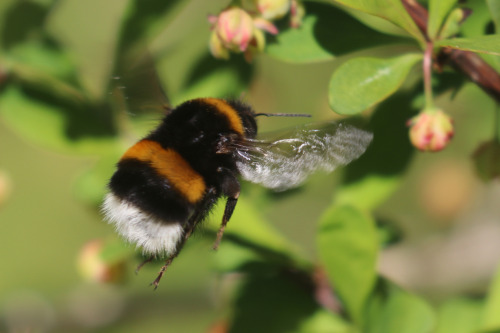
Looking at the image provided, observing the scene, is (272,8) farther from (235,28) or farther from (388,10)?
(388,10)

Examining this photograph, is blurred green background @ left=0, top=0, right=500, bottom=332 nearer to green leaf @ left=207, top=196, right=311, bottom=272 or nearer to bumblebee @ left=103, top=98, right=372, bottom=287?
green leaf @ left=207, top=196, right=311, bottom=272

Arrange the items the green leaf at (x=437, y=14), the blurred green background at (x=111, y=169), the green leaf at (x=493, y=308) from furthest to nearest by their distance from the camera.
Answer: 1. the blurred green background at (x=111, y=169)
2. the green leaf at (x=493, y=308)
3. the green leaf at (x=437, y=14)

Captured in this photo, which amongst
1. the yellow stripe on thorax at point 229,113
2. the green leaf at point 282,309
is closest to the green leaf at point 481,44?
the yellow stripe on thorax at point 229,113

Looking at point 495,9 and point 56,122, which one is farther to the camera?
point 56,122

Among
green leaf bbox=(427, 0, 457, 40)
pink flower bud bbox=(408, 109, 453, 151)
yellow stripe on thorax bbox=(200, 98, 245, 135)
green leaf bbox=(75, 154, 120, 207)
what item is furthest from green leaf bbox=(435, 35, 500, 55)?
green leaf bbox=(75, 154, 120, 207)

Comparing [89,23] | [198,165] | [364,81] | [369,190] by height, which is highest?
[364,81]

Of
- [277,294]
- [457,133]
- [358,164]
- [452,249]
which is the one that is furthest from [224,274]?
[452,249]

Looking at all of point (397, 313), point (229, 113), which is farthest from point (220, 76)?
point (397, 313)

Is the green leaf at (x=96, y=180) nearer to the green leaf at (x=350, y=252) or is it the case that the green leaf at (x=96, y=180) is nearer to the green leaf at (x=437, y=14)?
the green leaf at (x=350, y=252)
